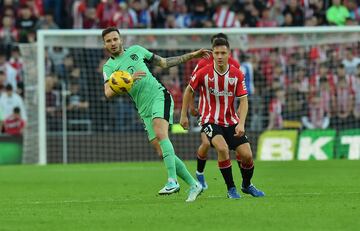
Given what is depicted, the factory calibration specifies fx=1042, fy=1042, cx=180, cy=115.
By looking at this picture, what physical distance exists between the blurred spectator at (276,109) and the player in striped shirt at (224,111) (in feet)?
36.9

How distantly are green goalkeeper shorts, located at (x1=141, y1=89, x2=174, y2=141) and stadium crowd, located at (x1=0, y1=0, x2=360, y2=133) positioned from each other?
11086 mm

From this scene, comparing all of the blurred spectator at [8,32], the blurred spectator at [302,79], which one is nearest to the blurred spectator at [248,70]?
the blurred spectator at [302,79]

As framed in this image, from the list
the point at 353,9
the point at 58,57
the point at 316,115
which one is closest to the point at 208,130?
the point at 316,115

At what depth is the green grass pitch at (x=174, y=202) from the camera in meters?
10.1

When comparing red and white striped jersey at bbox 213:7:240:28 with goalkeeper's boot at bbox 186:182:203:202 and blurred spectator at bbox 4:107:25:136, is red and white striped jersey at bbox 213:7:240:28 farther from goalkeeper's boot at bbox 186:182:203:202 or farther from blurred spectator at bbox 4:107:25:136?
goalkeeper's boot at bbox 186:182:203:202

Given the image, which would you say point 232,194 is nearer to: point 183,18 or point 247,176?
point 247,176

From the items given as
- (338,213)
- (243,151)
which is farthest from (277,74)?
(338,213)

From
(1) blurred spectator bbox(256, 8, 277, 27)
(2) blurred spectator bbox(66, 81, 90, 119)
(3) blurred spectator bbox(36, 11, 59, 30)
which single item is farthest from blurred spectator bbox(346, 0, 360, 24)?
(3) blurred spectator bbox(36, 11, 59, 30)

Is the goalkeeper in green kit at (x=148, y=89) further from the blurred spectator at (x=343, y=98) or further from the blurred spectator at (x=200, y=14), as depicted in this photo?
the blurred spectator at (x=200, y=14)

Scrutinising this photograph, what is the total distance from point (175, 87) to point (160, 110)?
38.6 ft

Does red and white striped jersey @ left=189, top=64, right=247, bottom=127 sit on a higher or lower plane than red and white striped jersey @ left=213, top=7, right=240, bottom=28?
lower

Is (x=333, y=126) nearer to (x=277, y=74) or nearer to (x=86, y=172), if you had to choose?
(x=277, y=74)

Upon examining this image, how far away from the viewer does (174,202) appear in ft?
40.6

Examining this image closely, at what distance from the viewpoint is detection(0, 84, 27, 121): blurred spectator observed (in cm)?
2520
